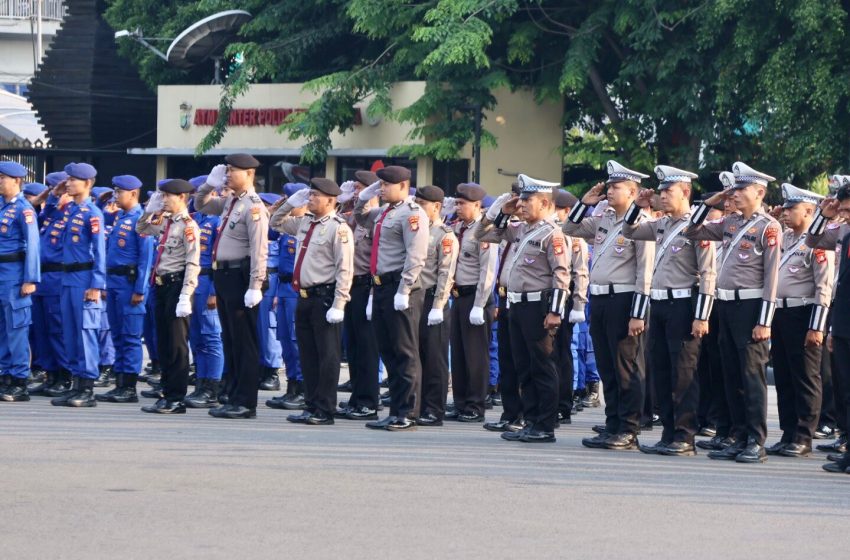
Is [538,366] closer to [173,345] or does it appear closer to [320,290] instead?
[320,290]

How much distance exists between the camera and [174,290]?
12828 mm

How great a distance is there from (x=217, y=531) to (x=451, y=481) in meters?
2.03

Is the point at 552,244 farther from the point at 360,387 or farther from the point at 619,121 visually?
the point at 619,121

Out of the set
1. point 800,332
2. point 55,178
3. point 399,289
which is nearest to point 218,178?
point 399,289

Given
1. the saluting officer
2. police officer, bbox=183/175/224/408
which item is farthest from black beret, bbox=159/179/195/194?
the saluting officer

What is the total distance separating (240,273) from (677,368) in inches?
142

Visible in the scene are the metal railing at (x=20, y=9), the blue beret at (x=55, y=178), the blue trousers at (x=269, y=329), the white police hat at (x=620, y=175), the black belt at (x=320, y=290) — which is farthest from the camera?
the metal railing at (x=20, y=9)

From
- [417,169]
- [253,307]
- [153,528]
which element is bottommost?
[153,528]

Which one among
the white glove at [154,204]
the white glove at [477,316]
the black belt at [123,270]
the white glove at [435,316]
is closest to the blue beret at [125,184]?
the white glove at [154,204]

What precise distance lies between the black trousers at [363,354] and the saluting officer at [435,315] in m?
0.40

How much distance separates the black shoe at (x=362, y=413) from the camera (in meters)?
12.7

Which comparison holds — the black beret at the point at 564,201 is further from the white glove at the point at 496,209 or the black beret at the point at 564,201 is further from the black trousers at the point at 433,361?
the black trousers at the point at 433,361

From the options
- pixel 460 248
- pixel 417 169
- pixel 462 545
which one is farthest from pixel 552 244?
pixel 417 169

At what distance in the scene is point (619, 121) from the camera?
26.0 m
